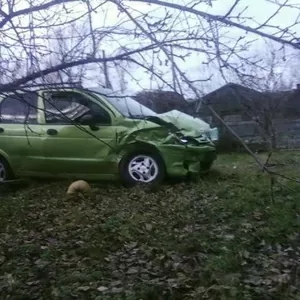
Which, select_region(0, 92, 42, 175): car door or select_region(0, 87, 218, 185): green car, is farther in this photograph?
select_region(0, 92, 42, 175): car door

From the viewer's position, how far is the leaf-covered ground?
4289 millimetres

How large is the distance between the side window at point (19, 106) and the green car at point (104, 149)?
53cm

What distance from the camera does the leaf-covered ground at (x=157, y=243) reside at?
169 inches

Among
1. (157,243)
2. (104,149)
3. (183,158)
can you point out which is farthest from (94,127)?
(157,243)

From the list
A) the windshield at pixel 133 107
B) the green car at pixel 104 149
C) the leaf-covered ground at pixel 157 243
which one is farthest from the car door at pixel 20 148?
the windshield at pixel 133 107

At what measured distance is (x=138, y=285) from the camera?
4.31 m

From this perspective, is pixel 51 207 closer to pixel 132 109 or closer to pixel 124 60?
pixel 132 109

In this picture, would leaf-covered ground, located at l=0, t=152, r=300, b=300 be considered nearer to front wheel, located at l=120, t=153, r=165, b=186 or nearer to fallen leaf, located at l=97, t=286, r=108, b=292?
fallen leaf, located at l=97, t=286, r=108, b=292

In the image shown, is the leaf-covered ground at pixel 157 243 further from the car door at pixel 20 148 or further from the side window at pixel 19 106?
the side window at pixel 19 106

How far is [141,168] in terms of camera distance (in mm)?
8266

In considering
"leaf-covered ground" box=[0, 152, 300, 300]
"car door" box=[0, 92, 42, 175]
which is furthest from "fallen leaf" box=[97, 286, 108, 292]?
"car door" box=[0, 92, 42, 175]

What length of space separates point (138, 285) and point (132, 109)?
2230 mm

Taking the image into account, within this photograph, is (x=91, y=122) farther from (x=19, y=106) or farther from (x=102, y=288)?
(x=102, y=288)

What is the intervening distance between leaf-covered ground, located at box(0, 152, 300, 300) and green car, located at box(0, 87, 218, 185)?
0.46m
